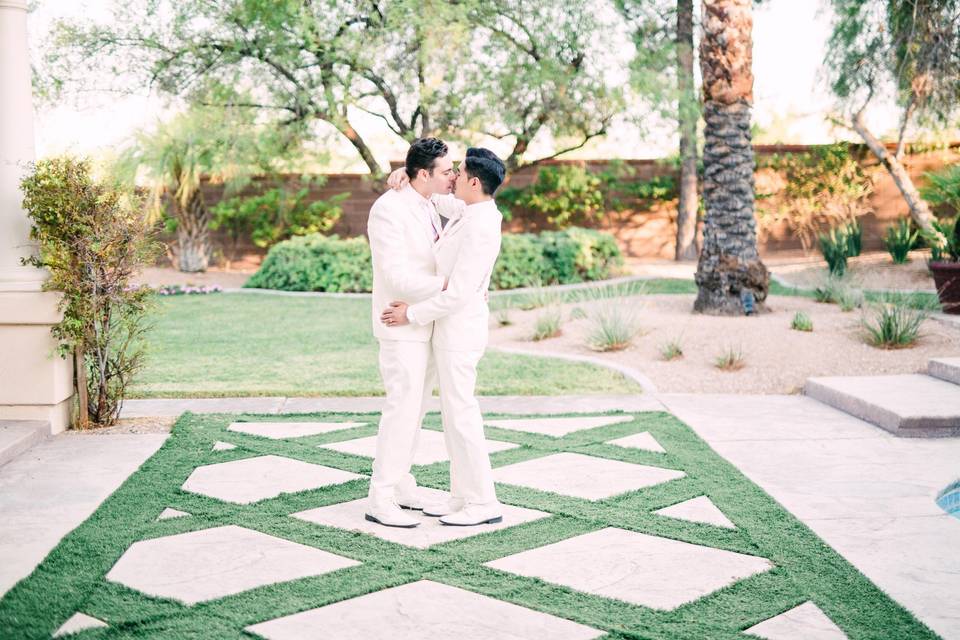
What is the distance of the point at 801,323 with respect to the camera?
28.0 feet

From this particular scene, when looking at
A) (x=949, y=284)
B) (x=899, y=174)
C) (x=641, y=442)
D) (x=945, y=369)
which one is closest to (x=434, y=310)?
(x=641, y=442)

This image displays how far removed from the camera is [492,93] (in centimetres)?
1314

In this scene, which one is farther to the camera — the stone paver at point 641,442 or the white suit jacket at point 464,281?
the stone paver at point 641,442

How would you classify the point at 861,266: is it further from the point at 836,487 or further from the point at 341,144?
the point at 836,487

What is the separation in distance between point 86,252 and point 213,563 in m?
2.74

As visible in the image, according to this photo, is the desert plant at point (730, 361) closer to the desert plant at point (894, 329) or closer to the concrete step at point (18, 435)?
the desert plant at point (894, 329)

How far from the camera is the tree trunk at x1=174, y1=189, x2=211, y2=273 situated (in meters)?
16.2

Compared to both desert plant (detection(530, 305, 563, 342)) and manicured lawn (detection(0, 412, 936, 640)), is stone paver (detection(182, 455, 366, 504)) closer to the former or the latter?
manicured lawn (detection(0, 412, 936, 640))

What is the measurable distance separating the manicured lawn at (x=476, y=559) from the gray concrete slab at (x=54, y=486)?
0.30 feet

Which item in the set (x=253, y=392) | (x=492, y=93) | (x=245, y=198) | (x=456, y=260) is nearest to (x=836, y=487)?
(x=456, y=260)

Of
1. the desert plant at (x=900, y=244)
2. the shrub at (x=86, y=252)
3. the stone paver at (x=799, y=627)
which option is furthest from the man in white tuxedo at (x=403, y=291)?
the desert plant at (x=900, y=244)

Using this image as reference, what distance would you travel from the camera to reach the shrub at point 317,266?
14203 mm

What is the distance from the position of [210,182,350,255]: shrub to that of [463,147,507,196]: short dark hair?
13.1 meters

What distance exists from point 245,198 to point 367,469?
13.1m
